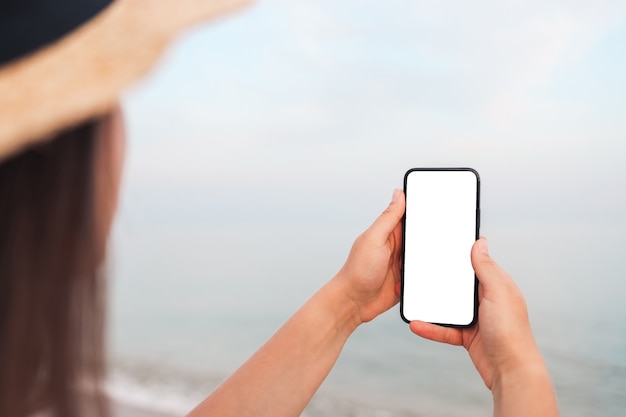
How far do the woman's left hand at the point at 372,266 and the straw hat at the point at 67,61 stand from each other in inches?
23.7

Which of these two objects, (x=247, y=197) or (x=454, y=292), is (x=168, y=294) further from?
(x=454, y=292)

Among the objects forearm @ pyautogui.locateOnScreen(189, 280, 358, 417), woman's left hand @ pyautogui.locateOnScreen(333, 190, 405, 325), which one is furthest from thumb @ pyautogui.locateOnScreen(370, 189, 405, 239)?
forearm @ pyautogui.locateOnScreen(189, 280, 358, 417)

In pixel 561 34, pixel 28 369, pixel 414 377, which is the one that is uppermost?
pixel 561 34

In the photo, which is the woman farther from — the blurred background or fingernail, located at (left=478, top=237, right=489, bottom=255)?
the blurred background

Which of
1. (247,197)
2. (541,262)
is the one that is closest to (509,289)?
(541,262)

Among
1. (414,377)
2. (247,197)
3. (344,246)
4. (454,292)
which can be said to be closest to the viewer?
(454,292)

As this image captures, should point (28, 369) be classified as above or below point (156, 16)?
below

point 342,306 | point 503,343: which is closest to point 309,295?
point 342,306

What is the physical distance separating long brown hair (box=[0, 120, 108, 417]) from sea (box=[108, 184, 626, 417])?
1.71 meters

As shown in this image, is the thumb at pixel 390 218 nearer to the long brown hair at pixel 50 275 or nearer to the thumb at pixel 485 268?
the thumb at pixel 485 268

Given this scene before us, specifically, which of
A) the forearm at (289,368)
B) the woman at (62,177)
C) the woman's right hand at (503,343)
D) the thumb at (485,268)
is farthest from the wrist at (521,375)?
the woman at (62,177)

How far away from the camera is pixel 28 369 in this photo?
313 millimetres

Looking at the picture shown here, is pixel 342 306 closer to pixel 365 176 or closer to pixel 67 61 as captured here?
pixel 67 61

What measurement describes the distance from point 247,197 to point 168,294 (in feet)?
2.56
